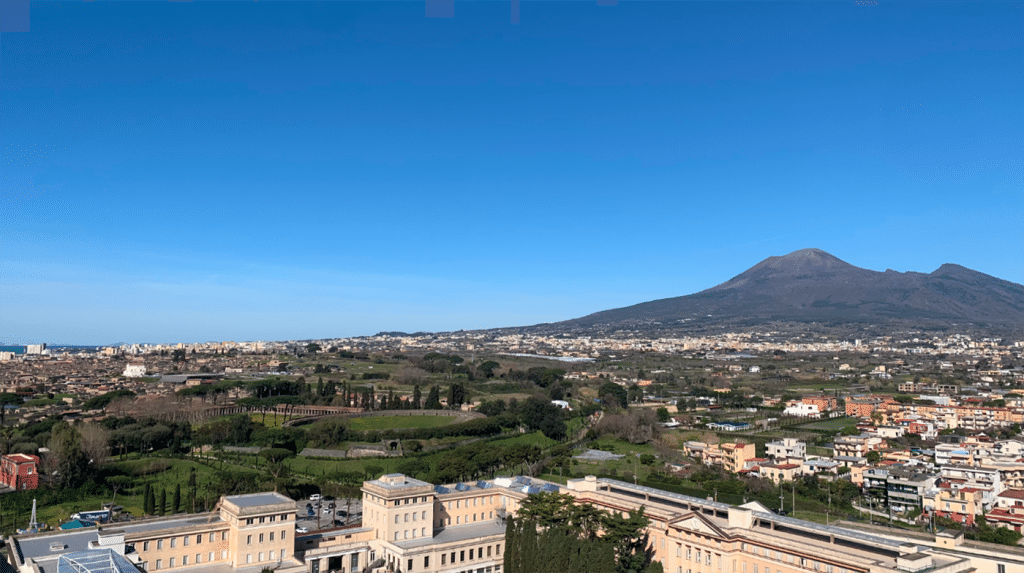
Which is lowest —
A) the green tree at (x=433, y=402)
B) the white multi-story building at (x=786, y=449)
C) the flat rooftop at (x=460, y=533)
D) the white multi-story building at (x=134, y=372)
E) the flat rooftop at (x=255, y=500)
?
the white multi-story building at (x=786, y=449)

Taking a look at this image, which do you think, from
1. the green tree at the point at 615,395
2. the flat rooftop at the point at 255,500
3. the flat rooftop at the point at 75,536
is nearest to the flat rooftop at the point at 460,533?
the flat rooftop at the point at 255,500

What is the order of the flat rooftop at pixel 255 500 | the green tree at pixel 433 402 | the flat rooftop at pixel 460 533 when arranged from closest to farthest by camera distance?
the flat rooftop at pixel 255 500 → the flat rooftop at pixel 460 533 → the green tree at pixel 433 402

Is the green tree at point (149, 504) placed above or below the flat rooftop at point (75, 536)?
below

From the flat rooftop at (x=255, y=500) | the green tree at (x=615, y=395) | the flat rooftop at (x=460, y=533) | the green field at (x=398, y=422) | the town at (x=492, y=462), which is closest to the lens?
the town at (x=492, y=462)

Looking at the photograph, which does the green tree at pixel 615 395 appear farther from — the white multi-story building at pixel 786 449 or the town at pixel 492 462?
the white multi-story building at pixel 786 449

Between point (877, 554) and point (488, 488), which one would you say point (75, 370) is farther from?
point (877, 554)

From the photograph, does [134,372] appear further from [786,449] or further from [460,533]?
[460,533]

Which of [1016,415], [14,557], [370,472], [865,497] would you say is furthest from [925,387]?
[14,557]

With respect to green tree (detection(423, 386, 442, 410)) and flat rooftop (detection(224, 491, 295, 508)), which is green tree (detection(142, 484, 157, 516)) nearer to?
flat rooftop (detection(224, 491, 295, 508))

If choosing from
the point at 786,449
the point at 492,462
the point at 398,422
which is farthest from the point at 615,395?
the point at 492,462
